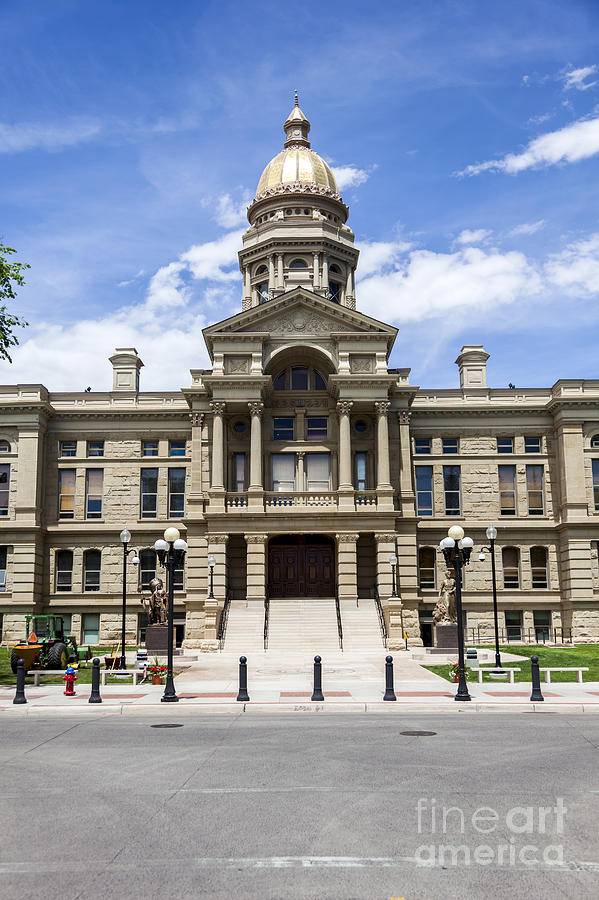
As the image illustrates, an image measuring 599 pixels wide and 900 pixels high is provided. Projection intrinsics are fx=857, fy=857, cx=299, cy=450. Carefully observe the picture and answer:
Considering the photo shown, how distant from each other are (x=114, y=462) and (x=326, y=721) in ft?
120

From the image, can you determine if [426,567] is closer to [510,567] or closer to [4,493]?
[510,567]

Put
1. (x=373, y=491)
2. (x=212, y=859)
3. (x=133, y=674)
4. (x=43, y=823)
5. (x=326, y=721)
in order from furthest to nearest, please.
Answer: (x=373, y=491), (x=133, y=674), (x=326, y=721), (x=43, y=823), (x=212, y=859)

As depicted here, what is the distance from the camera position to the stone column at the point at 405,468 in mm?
47969

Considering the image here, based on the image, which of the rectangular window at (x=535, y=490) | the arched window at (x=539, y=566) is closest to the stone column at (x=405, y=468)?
the rectangular window at (x=535, y=490)

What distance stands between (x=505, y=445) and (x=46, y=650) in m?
31.1

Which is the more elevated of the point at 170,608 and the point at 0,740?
the point at 170,608

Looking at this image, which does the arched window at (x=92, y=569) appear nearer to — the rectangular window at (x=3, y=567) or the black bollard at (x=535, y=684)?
the rectangular window at (x=3, y=567)

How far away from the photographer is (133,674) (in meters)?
27.1

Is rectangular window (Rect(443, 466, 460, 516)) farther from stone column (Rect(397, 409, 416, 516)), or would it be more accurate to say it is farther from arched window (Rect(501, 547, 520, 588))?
stone column (Rect(397, 409, 416, 516))

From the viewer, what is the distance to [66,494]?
172ft

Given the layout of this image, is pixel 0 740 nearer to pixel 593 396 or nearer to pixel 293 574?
pixel 293 574

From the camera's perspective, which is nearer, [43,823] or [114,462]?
[43,823]

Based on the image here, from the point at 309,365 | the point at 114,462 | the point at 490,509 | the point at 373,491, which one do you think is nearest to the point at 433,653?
the point at 373,491

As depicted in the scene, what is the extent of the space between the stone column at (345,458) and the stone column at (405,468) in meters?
3.87
